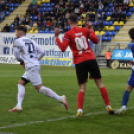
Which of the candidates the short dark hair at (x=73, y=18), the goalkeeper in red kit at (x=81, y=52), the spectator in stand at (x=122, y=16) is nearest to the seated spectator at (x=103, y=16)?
the spectator in stand at (x=122, y=16)

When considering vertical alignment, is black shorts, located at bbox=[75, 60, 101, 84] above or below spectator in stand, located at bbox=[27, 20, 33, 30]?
above

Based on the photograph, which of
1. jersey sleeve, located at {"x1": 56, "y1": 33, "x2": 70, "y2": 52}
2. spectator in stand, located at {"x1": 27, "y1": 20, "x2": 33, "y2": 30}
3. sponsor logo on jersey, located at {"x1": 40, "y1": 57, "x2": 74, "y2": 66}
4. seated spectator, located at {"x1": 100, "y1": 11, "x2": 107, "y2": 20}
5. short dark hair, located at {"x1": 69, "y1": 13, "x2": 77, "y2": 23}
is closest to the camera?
jersey sleeve, located at {"x1": 56, "y1": 33, "x2": 70, "y2": 52}

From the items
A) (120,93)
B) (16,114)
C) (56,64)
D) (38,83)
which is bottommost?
(56,64)

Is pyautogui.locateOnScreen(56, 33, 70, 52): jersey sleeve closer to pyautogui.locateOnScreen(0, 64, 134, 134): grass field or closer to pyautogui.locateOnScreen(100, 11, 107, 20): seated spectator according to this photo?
pyautogui.locateOnScreen(0, 64, 134, 134): grass field

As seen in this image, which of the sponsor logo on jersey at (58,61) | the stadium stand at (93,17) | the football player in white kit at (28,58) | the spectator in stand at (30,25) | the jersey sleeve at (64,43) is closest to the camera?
the jersey sleeve at (64,43)

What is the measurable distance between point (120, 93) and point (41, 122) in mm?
4722

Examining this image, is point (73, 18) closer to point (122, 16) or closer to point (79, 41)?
point (79, 41)

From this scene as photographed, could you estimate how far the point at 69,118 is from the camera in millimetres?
5984

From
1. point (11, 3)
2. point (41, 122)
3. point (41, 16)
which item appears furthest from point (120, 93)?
point (11, 3)

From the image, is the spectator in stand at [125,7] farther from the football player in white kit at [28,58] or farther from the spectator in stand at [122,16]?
the football player in white kit at [28,58]

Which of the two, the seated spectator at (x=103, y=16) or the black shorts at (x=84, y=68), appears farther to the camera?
the seated spectator at (x=103, y=16)

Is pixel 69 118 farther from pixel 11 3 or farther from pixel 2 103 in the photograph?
pixel 11 3

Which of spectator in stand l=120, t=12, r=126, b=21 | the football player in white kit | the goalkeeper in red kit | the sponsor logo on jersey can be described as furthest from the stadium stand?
the goalkeeper in red kit

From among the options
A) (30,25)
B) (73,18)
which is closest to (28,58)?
(73,18)
